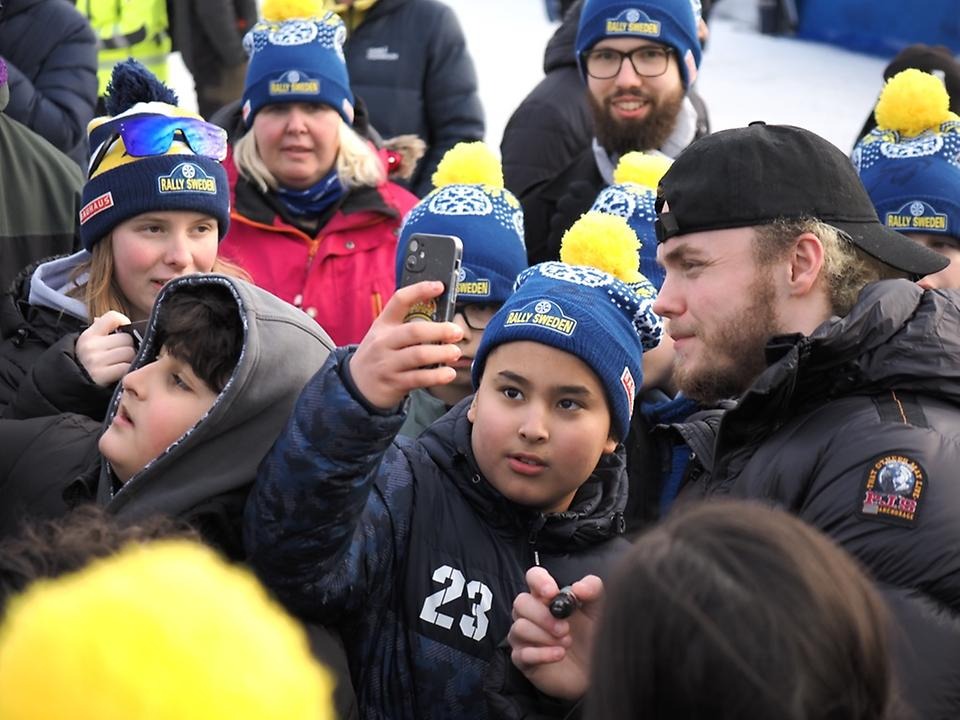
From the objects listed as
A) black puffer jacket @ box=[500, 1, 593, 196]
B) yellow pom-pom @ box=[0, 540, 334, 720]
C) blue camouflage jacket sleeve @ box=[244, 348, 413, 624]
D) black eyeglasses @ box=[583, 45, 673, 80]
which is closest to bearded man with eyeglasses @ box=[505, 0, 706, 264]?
black eyeglasses @ box=[583, 45, 673, 80]

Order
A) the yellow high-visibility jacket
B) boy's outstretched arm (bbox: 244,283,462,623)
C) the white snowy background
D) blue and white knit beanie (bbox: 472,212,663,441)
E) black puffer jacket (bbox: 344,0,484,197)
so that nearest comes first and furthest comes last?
boy's outstretched arm (bbox: 244,283,462,623) → blue and white knit beanie (bbox: 472,212,663,441) → black puffer jacket (bbox: 344,0,484,197) → the yellow high-visibility jacket → the white snowy background

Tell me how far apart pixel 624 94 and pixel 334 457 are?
3384 mm

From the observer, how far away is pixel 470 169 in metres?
4.52

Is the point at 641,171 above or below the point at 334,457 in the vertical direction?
below

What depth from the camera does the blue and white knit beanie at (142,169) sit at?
3.92 meters

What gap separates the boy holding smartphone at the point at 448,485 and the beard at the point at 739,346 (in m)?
0.21

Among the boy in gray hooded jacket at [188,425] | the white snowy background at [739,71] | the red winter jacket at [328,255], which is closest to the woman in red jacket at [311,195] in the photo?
the red winter jacket at [328,255]

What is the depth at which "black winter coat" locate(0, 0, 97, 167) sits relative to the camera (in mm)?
5719

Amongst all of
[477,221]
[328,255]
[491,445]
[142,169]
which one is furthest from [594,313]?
[328,255]

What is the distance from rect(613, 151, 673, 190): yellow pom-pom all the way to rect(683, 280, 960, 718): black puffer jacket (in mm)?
1821

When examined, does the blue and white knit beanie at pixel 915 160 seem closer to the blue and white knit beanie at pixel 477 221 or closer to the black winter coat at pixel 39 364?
the blue and white knit beanie at pixel 477 221

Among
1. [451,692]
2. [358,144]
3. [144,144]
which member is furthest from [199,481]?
A: [358,144]

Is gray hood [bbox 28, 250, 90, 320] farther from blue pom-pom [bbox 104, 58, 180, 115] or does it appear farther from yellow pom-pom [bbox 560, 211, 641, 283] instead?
yellow pom-pom [bbox 560, 211, 641, 283]

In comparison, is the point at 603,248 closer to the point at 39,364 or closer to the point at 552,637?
the point at 552,637
